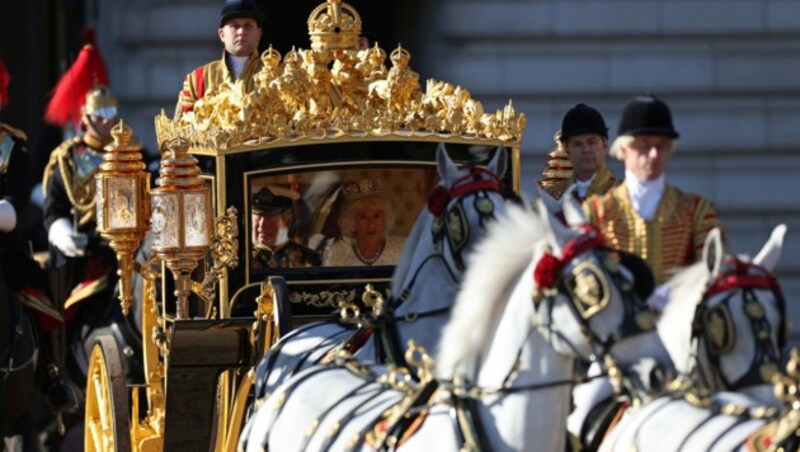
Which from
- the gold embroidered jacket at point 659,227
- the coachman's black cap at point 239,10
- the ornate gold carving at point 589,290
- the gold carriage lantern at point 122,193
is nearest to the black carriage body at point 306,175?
the gold carriage lantern at point 122,193

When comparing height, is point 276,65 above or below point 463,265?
above

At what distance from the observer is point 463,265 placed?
877 cm

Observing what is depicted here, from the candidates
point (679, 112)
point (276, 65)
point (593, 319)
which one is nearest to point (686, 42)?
point (679, 112)

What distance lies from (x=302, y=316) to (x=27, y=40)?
10.8m

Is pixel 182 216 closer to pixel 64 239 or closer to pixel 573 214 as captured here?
pixel 573 214

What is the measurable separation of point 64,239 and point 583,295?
24.2ft

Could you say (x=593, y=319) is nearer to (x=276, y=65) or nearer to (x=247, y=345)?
(x=247, y=345)

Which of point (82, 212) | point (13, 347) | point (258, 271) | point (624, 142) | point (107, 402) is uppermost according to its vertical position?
point (624, 142)

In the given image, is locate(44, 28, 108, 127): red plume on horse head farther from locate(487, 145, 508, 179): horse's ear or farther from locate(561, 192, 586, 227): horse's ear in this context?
locate(561, 192, 586, 227): horse's ear

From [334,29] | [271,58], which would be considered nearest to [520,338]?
[271,58]

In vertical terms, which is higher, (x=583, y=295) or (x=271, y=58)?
(x=271, y=58)

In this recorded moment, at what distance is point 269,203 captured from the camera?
1058 cm

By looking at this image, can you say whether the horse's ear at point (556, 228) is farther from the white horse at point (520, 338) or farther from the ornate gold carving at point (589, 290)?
the ornate gold carving at point (589, 290)

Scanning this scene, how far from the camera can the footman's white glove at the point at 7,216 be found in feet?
39.8
